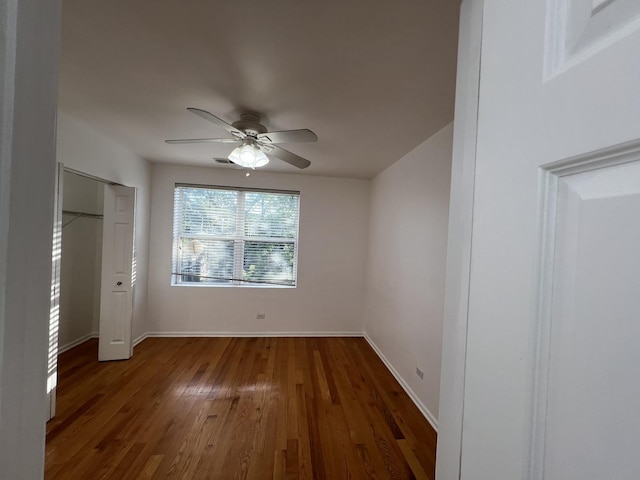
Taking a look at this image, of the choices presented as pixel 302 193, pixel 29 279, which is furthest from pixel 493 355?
pixel 302 193

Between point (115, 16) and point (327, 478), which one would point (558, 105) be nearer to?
point (115, 16)

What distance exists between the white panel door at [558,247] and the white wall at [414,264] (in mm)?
1643

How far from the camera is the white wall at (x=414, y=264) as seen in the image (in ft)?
6.50

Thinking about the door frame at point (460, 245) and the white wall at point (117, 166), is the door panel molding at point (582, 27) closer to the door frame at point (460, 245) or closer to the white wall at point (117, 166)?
the door frame at point (460, 245)

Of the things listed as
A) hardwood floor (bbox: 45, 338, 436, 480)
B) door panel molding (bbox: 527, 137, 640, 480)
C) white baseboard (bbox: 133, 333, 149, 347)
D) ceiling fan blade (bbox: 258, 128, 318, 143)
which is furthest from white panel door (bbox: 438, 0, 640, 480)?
white baseboard (bbox: 133, 333, 149, 347)

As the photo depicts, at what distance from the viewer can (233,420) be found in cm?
194

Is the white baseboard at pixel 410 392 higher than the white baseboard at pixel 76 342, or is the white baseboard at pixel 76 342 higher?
the white baseboard at pixel 410 392

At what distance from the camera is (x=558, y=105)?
313 mm

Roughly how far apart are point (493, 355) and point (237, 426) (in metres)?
2.11

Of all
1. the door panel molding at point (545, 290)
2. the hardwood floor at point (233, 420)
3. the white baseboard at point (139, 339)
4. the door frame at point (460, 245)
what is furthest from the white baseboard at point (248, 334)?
the door panel molding at point (545, 290)

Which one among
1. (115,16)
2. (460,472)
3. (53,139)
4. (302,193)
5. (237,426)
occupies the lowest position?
(237,426)

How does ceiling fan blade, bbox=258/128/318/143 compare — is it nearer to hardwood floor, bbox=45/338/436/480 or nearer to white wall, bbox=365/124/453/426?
white wall, bbox=365/124/453/426

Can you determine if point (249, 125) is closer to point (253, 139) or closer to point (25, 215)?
point (253, 139)

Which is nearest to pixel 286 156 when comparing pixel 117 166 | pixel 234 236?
pixel 234 236
